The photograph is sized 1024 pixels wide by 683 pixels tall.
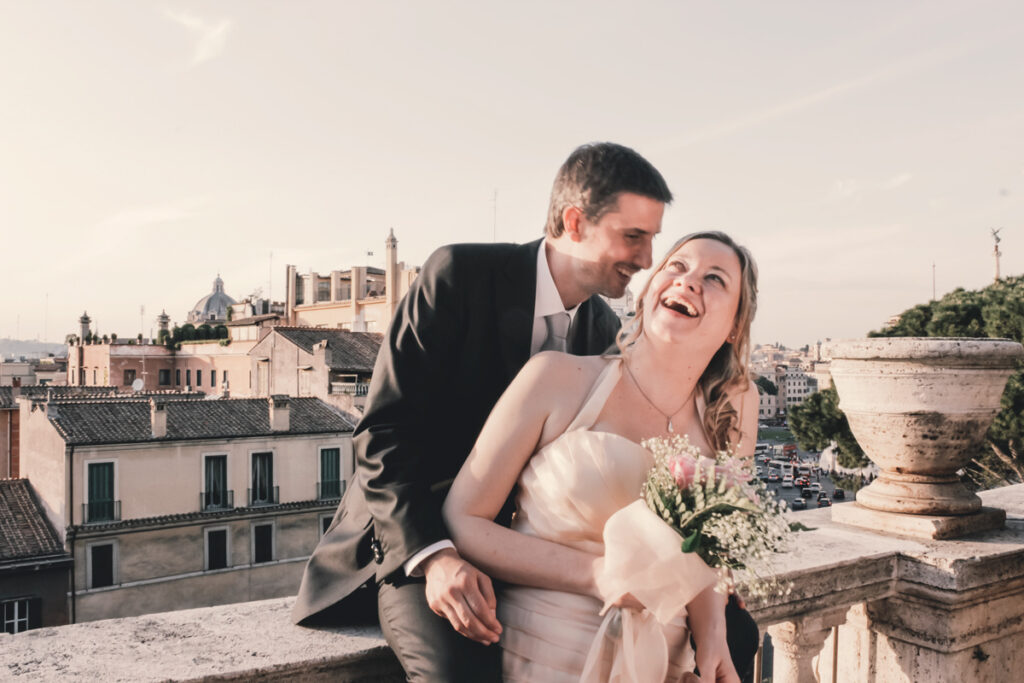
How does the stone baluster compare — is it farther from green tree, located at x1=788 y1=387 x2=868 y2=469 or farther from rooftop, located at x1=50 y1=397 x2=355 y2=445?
rooftop, located at x1=50 y1=397 x2=355 y2=445

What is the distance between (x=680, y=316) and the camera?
2158 millimetres

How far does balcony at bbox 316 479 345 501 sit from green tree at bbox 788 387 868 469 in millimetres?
13479

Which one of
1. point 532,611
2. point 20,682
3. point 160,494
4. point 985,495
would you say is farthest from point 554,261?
point 160,494

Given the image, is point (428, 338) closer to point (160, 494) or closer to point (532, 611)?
point (532, 611)

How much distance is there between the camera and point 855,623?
3279mm

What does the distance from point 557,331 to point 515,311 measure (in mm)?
Result: 234

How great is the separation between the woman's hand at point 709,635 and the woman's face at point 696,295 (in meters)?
0.69

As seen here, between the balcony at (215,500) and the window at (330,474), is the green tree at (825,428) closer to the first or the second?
the window at (330,474)

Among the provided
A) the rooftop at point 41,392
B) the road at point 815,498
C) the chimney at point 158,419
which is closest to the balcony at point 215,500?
the chimney at point 158,419

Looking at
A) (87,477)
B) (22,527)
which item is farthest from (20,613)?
(87,477)

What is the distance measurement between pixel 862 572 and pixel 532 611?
1.68 m

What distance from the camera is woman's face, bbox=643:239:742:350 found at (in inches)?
85.0

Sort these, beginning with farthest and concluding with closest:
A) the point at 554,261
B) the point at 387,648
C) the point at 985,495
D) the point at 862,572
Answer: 1. the point at 985,495
2. the point at 862,572
3. the point at 554,261
4. the point at 387,648

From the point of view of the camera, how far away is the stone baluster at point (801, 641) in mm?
2928
